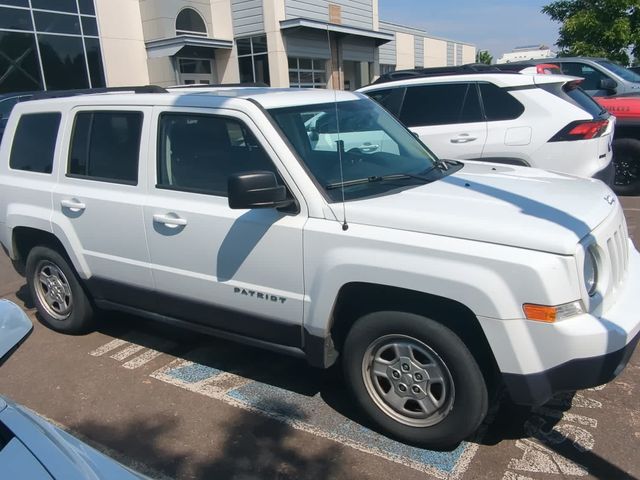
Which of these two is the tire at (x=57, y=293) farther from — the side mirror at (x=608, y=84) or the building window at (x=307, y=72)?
the building window at (x=307, y=72)

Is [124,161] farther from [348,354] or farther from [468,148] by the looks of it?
[468,148]

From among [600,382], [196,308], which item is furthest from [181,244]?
[600,382]

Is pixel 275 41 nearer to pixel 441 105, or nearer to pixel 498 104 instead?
pixel 441 105

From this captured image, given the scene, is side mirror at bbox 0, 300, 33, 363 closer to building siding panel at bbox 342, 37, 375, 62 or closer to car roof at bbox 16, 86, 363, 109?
car roof at bbox 16, 86, 363, 109

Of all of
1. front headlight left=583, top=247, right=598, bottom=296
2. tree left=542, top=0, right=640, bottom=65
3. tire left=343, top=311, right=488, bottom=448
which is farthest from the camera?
tree left=542, top=0, right=640, bottom=65

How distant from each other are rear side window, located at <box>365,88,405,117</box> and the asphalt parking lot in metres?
3.89

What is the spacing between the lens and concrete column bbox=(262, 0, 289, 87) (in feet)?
72.7

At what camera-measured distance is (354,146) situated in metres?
3.76

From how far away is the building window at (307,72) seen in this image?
24.2 metres

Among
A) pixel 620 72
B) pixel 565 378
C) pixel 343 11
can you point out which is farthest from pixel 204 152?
pixel 343 11

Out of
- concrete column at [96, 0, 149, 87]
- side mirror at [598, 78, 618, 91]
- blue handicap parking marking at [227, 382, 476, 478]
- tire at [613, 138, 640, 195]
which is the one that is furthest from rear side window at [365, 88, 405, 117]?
concrete column at [96, 0, 149, 87]

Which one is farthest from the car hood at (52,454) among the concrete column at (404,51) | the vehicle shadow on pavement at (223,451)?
the concrete column at (404,51)

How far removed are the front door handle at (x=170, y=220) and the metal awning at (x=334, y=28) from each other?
51.7ft

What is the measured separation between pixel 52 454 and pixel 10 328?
47 centimetres
